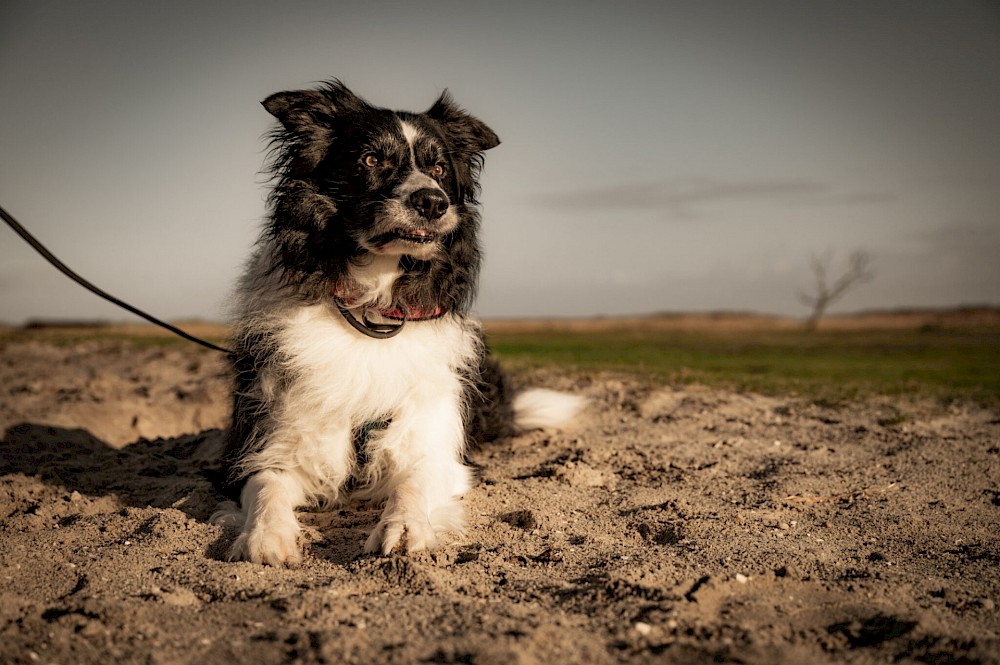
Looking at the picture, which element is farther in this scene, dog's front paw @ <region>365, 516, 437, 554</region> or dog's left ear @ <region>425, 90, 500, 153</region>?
dog's left ear @ <region>425, 90, 500, 153</region>

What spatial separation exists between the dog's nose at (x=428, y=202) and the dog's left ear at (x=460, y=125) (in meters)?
0.99

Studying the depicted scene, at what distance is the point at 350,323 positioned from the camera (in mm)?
4070

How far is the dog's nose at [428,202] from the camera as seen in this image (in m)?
3.95

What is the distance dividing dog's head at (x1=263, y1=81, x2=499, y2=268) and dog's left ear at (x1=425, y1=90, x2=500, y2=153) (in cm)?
21

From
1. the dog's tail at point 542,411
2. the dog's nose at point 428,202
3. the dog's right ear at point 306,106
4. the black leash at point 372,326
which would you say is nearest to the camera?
the dog's nose at point 428,202

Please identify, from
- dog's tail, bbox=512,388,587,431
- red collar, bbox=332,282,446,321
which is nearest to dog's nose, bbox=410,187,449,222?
red collar, bbox=332,282,446,321

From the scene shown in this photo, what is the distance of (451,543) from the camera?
359 centimetres

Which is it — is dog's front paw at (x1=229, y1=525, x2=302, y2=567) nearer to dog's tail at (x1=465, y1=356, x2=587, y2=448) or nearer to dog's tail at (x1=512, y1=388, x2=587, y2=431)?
dog's tail at (x1=465, y1=356, x2=587, y2=448)

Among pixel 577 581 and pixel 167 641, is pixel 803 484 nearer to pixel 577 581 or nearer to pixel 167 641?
pixel 577 581

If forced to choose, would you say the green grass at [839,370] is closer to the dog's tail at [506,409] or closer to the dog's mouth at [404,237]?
the dog's tail at [506,409]

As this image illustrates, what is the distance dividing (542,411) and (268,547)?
3405 mm

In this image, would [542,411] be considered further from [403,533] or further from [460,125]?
[403,533]

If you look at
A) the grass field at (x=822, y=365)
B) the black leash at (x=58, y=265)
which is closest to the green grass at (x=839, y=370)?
the grass field at (x=822, y=365)

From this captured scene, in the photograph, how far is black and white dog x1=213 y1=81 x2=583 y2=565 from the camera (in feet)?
13.1
